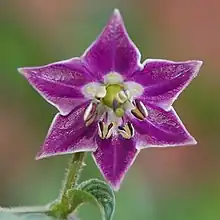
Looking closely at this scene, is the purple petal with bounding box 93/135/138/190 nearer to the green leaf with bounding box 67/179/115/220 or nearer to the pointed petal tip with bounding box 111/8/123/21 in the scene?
the green leaf with bounding box 67/179/115/220

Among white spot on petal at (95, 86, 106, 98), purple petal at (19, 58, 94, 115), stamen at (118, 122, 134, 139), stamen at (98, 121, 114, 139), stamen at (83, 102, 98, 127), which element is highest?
purple petal at (19, 58, 94, 115)

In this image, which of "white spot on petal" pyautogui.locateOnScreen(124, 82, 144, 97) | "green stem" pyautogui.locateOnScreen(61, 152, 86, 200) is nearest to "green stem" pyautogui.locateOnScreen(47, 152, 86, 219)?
"green stem" pyautogui.locateOnScreen(61, 152, 86, 200)

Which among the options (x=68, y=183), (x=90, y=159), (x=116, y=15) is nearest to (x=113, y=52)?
(x=116, y=15)

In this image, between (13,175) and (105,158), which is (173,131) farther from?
(13,175)

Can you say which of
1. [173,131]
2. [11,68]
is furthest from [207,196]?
[173,131]

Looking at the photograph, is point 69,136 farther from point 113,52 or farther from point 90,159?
point 90,159

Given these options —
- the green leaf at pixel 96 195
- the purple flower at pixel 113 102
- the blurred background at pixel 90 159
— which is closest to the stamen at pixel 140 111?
the purple flower at pixel 113 102
